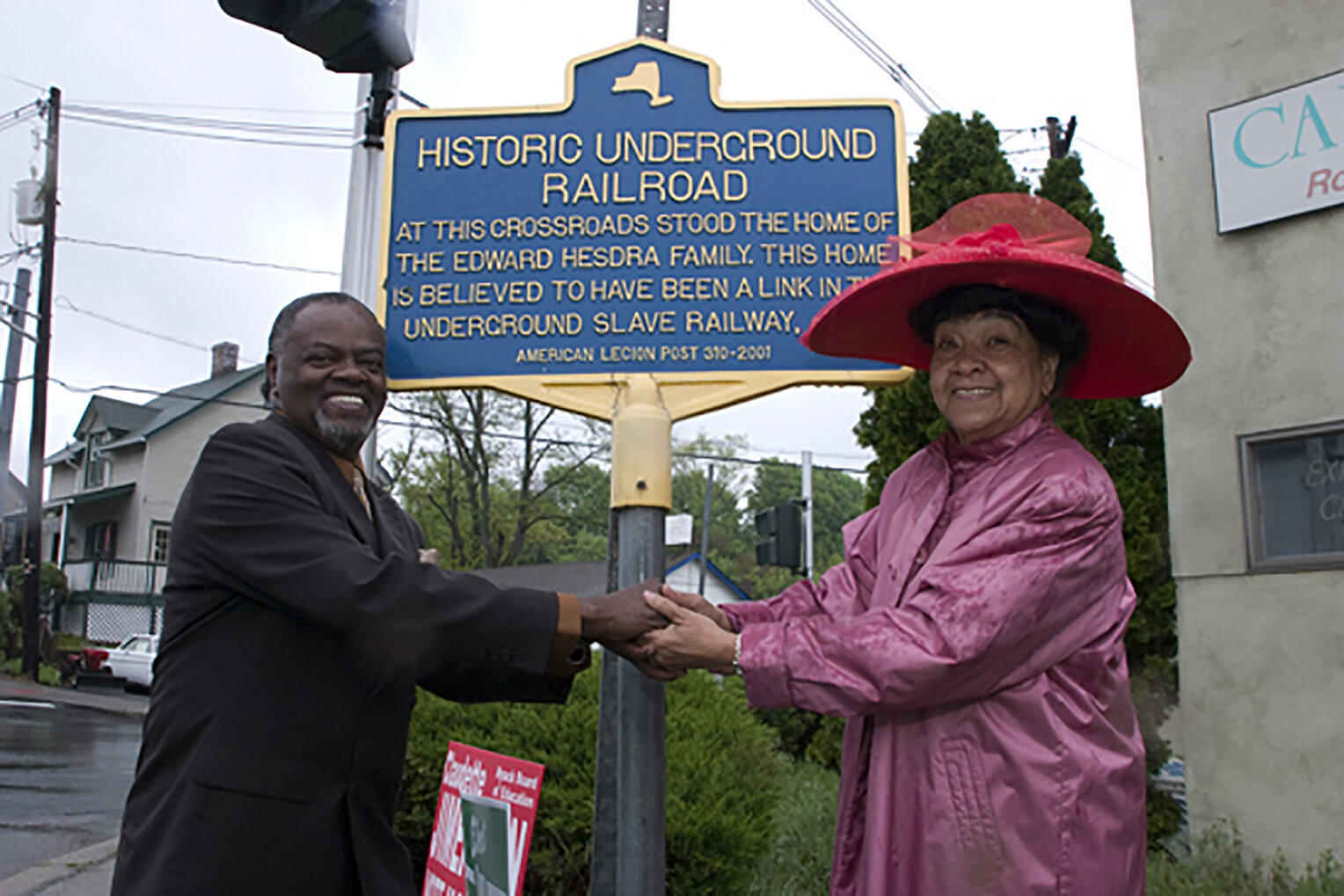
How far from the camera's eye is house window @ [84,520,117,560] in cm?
3325

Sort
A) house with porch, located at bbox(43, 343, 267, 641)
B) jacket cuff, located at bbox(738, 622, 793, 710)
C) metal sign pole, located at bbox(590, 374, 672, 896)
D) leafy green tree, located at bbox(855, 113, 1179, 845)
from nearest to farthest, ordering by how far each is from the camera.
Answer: jacket cuff, located at bbox(738, 622, 793, 710) < metal sign pole, located at bbox(590, 374, 672, 896) < leafy green tree, located at bbox(855, 113, 1179, 845) < house with porch, located at bbox(43, 343, 267, 641)

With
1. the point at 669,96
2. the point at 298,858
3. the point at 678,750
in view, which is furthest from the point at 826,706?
the point at 678,750

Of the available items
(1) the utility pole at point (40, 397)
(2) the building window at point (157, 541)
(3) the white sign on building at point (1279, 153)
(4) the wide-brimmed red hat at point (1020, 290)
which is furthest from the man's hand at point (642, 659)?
(2) the building window at point (157, 541)

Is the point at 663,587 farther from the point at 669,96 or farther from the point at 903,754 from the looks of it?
the point at 669,96

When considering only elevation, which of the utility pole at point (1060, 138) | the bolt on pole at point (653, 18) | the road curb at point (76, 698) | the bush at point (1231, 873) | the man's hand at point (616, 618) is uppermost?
the utility pole at point (1060, 138)

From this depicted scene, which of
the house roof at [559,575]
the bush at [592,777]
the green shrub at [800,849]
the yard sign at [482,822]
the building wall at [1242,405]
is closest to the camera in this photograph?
the yard sign at [482,822]

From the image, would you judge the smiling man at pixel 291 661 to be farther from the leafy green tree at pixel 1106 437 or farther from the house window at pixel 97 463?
the house window at pixel 97 463

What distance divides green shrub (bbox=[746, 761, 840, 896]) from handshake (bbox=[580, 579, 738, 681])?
2548 millimetres

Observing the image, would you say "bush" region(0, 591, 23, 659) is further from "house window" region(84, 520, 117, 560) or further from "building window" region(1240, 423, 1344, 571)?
"building window" region(1240, 423, 1344, 571)

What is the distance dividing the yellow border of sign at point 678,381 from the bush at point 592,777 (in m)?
2.53

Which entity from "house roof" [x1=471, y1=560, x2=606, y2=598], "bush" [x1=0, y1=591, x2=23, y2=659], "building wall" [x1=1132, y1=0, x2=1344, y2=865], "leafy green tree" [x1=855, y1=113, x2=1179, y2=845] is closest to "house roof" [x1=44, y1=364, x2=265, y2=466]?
"bush" [x1=0, y1=591, x2=23, y2=659]

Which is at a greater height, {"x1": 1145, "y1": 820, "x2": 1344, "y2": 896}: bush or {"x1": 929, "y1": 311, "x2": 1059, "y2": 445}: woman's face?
{"x1": 929, "y1": 311, "x2": 1059, "y2": 445}: woman's face

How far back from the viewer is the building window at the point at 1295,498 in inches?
221

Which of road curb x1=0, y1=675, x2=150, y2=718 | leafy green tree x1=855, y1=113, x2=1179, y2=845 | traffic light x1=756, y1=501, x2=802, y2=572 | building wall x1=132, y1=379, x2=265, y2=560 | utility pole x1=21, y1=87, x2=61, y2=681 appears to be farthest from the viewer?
building wall x1=132, y1=379, x2=265, y2=560
